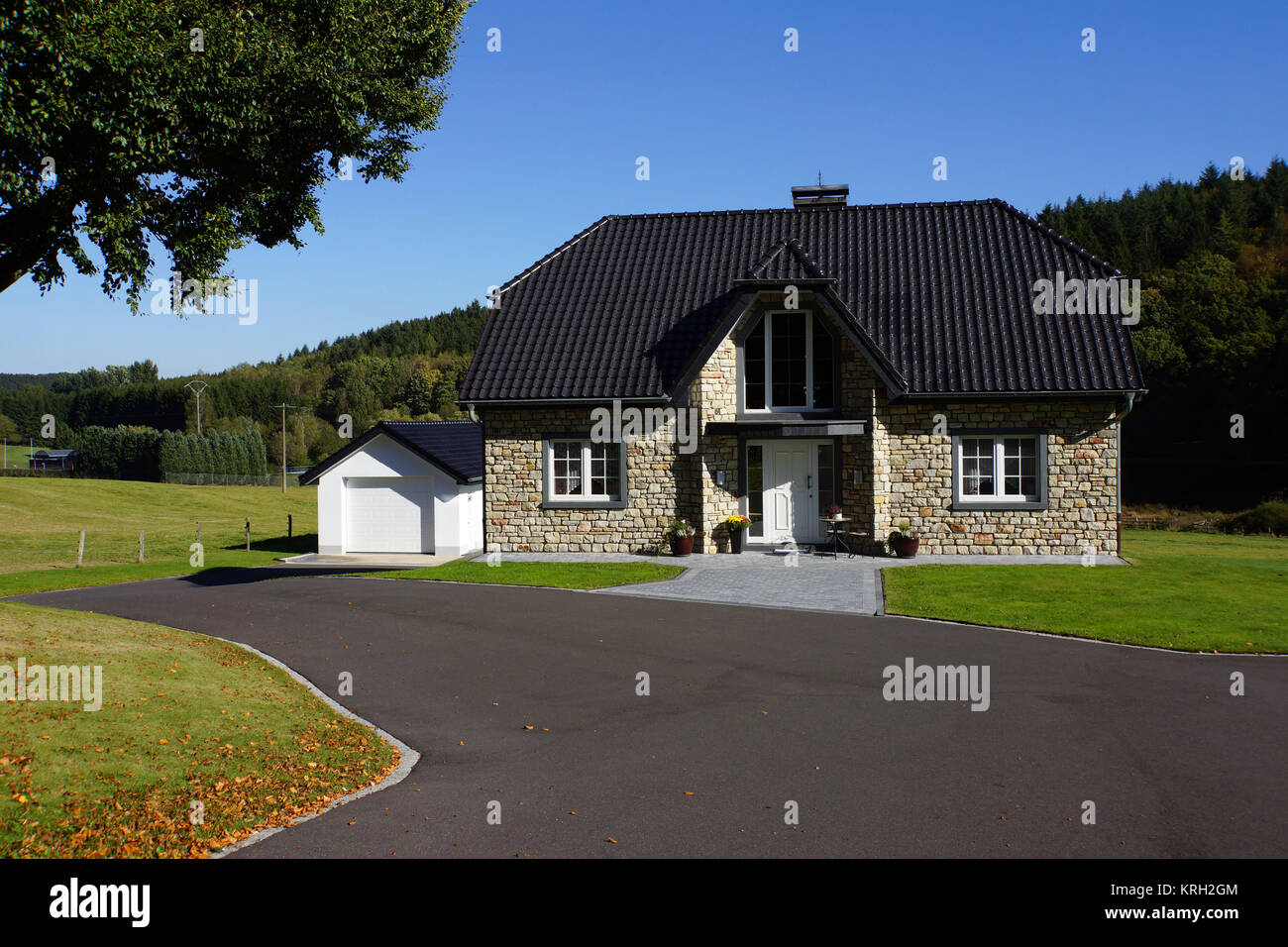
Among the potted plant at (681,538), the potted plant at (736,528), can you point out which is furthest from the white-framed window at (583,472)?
the potted plant at (736,528)

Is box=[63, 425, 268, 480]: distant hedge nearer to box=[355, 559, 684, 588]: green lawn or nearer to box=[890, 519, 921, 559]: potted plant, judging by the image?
box=[355, 559, 684, 588]: green lawn

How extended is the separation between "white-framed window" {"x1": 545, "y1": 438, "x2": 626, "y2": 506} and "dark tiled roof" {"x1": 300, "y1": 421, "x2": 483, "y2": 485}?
387 centimetres

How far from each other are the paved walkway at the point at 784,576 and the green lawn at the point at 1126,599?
547 millimetres

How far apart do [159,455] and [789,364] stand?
287ft

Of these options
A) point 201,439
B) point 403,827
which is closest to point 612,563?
point 403,827

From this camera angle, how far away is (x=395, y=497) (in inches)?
1077

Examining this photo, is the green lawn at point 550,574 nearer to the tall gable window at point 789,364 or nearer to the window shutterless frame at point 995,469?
the tall gable window at point 789,364

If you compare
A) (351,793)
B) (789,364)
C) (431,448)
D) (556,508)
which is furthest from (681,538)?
(351,793)

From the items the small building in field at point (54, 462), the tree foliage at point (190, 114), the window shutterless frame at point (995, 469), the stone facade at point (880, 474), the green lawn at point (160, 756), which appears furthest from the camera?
the small building in field at point (54, 462)

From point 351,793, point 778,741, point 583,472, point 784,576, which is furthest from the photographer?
point 583,472

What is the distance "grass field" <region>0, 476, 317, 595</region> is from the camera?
89.9 ft

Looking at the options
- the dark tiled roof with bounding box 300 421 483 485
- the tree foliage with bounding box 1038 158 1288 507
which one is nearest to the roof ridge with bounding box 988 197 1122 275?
the dark tiled roof with bounding box 300 421 483 485

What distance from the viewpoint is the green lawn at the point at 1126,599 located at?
13320 millimetres

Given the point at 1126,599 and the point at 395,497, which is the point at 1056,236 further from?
the point at 395,497
